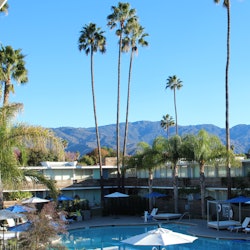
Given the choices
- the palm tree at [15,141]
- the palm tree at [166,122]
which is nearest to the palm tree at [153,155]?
the palm tree at [15,141]

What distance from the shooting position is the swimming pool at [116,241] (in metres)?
22.0

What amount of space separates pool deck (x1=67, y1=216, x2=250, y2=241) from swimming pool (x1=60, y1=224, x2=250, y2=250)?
539 millimetres

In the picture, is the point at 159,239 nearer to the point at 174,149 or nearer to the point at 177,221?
the point at 177,221

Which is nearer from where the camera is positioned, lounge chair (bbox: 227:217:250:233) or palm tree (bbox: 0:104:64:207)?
palm tree (bbox: 0:104:64:207)

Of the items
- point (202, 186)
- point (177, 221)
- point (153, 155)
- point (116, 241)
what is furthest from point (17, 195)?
point (202, 186)

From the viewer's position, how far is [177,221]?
31.3 m

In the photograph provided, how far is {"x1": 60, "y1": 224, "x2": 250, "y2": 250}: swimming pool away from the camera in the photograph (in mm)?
21953

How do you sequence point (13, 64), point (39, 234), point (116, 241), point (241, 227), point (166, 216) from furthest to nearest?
point (166, 216), point (13, 64), point (241, 227), point (116, 241), point (39, 234)

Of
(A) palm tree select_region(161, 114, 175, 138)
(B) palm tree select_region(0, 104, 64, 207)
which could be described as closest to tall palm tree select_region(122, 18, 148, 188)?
(B) palm tree select_region(0, 104, 64, 207)

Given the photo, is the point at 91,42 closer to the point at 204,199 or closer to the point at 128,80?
the point at 128,80

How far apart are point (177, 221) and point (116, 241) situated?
25.2 feet

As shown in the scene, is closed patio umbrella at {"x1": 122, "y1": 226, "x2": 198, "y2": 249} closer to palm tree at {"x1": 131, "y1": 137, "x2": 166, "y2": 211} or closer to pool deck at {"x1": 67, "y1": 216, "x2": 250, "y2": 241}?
pool deck at {"x1": 67, "y1": 216, "x2": 250, "y2": 241}

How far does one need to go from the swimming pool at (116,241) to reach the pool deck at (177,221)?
539 mm

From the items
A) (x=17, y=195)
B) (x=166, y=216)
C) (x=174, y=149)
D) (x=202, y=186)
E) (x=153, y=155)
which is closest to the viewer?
(x=202, y=186)
